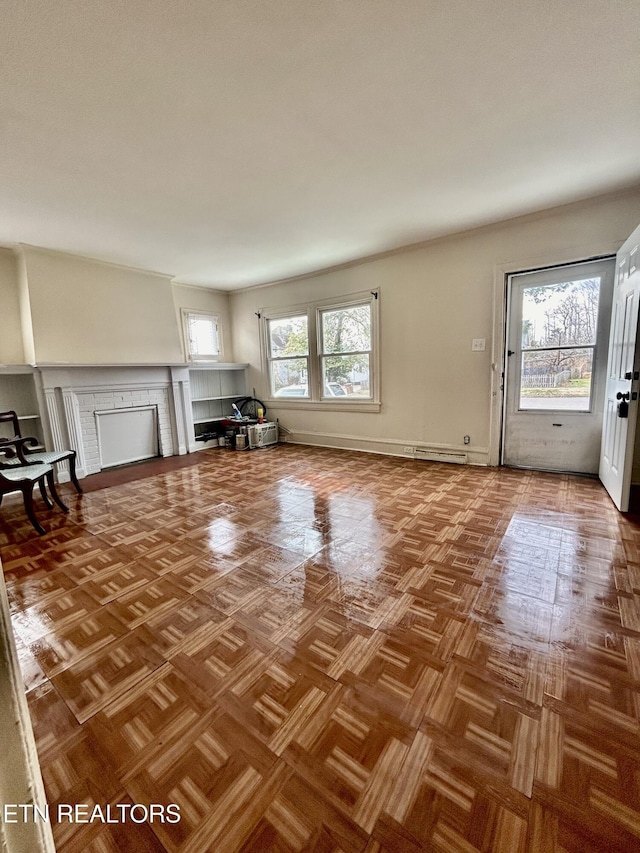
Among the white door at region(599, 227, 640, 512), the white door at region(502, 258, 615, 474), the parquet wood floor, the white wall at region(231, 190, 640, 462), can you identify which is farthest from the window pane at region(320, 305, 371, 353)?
the parquet wood floor

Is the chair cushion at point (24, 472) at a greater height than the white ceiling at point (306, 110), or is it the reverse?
the white ceiling at point (306, 110)

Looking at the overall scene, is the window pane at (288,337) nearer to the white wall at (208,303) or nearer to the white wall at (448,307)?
the white wall at (448,307)

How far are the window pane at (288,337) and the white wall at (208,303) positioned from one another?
936 millimetres

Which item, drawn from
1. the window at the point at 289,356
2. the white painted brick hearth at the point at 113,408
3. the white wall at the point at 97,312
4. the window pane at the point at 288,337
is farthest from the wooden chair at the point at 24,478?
the window pane at the point at 288,337

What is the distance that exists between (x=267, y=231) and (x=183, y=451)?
327cm

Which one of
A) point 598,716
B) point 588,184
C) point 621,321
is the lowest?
point 598,716

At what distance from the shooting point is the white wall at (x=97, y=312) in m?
3.94

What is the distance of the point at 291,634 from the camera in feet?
5.22

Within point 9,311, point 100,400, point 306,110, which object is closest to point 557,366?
point 306,110

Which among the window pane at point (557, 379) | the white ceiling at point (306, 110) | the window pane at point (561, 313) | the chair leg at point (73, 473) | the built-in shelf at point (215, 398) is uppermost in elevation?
the white ceiling at point (306, 110)

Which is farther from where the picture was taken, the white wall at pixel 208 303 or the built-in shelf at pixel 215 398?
the built-in shelf at pixel 215 398

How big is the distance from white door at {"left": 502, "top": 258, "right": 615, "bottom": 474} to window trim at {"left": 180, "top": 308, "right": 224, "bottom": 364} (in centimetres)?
447

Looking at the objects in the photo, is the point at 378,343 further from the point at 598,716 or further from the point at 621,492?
the point at 598,716

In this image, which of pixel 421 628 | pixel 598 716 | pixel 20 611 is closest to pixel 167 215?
pixel 20 611
